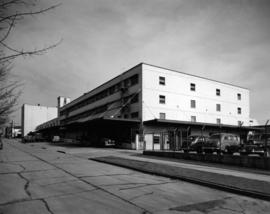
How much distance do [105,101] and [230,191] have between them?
41.7 metres

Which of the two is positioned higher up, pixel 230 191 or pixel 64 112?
pixel 64 112

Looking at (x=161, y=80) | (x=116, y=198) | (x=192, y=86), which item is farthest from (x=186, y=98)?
(x=116, y=198)

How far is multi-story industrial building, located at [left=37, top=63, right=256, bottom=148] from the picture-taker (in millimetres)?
35594

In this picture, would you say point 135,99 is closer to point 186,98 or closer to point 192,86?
point 186,98

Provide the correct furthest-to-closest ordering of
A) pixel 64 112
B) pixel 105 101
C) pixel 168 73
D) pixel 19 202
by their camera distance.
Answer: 1. pixel 64 112
2. pixel 105 101
3. pixel 168 73
4. pixel 19 202

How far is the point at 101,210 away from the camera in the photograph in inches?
231

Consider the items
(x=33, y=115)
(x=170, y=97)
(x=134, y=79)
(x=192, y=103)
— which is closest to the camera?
(x=134, y=79)

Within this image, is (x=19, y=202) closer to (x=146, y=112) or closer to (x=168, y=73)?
(x=146, y=112)

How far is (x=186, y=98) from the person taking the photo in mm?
41625

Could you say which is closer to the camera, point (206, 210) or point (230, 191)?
point (206, 210)

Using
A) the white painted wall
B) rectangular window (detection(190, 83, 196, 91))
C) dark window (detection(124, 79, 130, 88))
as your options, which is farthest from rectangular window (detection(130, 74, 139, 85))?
rectangular window (detection(190, 83, 196, 91))

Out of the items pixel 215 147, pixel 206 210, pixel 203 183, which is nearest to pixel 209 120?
pixel 215 147

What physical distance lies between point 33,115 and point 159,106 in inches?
3869

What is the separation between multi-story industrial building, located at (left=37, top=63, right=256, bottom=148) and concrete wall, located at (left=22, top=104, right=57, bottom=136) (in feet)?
251
